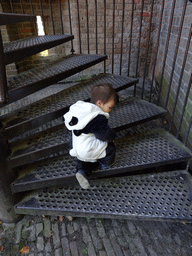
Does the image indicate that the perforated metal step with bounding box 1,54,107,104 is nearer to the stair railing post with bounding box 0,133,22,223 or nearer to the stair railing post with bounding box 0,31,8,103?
the stair railing post with bounding box 0,31,8,103

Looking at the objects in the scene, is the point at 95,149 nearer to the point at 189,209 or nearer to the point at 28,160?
the point at 28,160

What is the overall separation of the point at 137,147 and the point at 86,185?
716 mm

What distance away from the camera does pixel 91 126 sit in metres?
1.49

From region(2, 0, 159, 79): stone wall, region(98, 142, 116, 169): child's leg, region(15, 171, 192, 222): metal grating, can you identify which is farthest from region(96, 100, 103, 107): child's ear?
region(2, 0, 159, 79): stone wall

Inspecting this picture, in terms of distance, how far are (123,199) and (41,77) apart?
138cm

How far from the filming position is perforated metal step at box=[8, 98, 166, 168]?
1.77 meters

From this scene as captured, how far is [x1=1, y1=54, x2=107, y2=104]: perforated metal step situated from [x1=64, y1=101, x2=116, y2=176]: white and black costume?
16.5 inches

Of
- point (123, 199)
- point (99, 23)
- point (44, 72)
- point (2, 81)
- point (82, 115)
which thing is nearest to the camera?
point (2, 81)

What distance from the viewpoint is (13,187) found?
1.75 metres

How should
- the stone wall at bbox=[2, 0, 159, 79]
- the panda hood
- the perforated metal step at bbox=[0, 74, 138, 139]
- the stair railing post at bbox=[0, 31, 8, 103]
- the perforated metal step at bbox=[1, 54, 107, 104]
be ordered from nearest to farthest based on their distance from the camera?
the stair railing post at bbox=[0, 31, 8, 103] < the panda hood < the perforated metal step at bbox=[1, 54, 107, 104] < the perforated metal step at bbox=[0, 74, 138, 139] < the stone wall at bbox=[2, 0, 159, 79]

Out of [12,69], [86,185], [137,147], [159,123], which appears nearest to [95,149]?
[86,185]

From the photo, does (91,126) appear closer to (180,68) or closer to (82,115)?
(82,115)

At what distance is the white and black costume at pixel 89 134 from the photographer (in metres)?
1.47

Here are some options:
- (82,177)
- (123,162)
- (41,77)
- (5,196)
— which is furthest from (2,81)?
(123,162)
